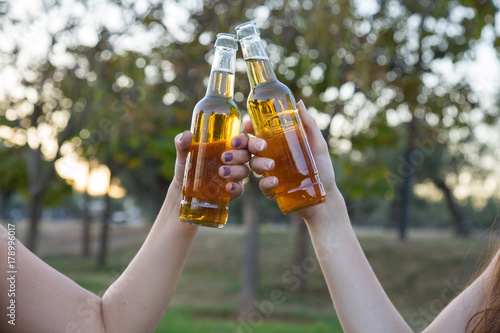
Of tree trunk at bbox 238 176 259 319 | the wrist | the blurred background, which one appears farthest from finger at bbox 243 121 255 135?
tree trunk at bbox 238 176 259 319

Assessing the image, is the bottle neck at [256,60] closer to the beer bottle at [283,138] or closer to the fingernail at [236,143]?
the beer bottle at [283,138]

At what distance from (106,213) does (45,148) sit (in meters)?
8.55

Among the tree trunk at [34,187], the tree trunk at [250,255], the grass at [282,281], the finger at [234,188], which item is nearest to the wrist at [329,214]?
the finger at [234,188]

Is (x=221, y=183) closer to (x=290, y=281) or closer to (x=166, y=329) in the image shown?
(x=166, y=329)

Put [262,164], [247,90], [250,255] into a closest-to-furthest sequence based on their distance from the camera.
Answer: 1. [262,164]
2. [247,90]
3. [250,255]

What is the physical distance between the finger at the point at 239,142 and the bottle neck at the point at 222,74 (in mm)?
200

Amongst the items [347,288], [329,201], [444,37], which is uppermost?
[444,37]

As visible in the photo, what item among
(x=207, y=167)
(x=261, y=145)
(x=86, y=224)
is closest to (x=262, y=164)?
(x=261, y=145)

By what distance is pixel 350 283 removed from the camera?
1.43 metres

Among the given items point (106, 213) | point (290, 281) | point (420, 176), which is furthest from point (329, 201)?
point (420, 176)

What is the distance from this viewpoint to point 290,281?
13.6m

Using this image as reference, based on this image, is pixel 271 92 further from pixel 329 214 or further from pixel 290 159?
pixel 329 214

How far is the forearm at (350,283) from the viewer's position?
4.62 ft

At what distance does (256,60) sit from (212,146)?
0.31 metres
